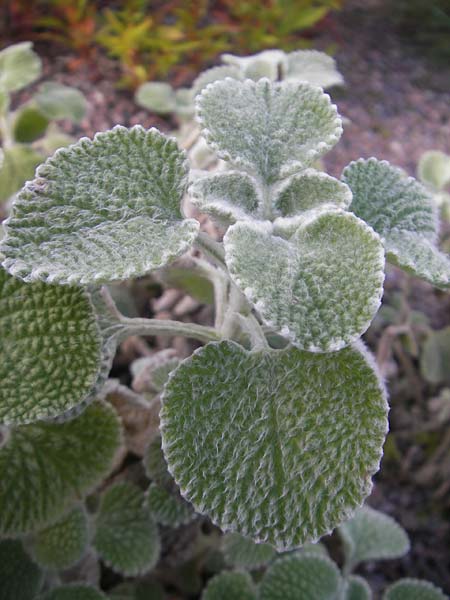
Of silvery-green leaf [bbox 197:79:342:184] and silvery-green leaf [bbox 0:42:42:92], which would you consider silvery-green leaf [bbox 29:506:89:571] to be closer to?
silvery-green leaf [bbox 197:79:342:184]

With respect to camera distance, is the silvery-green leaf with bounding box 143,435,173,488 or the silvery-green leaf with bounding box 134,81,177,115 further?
the silvery-green leaf with bounding box 134,81,177,115

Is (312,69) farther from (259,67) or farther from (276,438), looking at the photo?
(276,438)

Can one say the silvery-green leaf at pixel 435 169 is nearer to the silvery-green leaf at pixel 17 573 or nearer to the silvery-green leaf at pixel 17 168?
the silvery-green leaf at pixel 17 168

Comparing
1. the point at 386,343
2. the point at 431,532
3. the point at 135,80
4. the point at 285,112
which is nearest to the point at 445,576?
the point at 431,532

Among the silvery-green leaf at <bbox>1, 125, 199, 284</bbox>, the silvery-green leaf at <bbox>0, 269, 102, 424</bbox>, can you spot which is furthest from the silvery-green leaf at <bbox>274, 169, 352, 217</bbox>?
the silvery-green leaf at <bbox>0, 269, 102, 424</bbox>

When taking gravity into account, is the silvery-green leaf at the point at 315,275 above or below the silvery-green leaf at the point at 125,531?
above

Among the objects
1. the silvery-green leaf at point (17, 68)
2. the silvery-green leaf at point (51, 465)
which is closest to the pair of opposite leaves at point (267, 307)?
the silvery-green leaf at point (51, 465)
